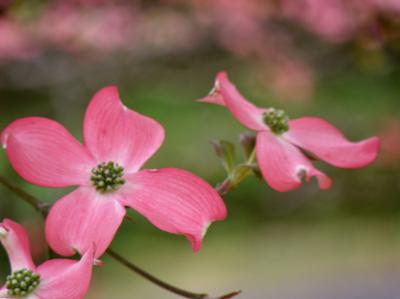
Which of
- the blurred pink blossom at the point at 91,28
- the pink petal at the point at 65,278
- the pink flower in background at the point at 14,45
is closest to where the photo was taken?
the pink petal at the point at 65,278

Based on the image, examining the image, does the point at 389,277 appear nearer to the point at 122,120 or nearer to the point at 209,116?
the point at 209,116

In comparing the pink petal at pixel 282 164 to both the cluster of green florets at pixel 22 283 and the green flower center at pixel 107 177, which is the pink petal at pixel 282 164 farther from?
the cluster of green florets at pixel 22 283

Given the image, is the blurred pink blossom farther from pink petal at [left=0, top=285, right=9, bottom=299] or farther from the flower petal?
pink petal at [left=0, top=285, right=9, bottom=299]

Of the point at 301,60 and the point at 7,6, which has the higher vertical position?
the point at 301,60

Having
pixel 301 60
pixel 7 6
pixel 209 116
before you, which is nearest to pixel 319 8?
pixel 7 6

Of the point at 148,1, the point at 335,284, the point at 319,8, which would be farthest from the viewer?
the point at 335,284

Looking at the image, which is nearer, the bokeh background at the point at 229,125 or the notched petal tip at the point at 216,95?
Answer: the notched petal tip at the point at 216,95

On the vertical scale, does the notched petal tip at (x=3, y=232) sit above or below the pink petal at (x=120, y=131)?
below

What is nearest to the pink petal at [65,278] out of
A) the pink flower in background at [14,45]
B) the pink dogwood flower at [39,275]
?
the pink dogwood flower at [39,275]

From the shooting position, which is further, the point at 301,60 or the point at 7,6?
the point at 301,60
